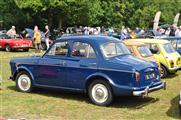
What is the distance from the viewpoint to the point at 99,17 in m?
48.6

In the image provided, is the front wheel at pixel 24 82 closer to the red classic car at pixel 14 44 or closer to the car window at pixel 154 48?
the car window at pixel 154 48

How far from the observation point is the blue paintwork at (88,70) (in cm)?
1004

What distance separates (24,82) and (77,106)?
2352 mm

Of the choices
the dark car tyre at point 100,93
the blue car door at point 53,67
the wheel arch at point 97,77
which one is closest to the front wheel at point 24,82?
the blue car door at point 53,67

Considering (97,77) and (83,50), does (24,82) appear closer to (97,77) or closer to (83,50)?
(83,50)

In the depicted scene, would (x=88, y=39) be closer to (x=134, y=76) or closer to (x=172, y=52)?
(x=134, y=76)

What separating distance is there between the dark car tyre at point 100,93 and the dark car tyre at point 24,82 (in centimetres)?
Answer: 217

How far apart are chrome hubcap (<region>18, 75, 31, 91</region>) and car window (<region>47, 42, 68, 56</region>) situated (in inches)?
43.4

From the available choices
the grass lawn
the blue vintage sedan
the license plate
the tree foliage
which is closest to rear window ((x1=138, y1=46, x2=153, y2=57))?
the grass lawn

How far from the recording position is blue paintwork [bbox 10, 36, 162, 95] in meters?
10.0

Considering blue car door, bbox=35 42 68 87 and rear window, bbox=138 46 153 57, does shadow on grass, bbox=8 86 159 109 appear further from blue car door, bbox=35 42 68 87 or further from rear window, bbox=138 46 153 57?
rear window, bbox=138 46 153 57

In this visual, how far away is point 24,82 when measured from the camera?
39.7 feet

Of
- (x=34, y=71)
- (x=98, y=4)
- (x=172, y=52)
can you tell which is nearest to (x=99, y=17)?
(x=98, y=4)

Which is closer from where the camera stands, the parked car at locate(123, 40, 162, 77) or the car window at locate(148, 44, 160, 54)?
the parked car at locate(123, 40, 162, 77)
